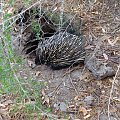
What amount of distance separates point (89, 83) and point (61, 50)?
1.95ft

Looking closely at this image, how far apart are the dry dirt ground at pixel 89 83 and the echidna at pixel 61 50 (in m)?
0.11

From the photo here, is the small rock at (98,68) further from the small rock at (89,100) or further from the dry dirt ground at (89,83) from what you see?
the small rock at (89,100)

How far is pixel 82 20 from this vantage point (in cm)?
394

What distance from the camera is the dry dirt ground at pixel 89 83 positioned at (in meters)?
2.87

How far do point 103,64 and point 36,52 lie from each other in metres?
0.87

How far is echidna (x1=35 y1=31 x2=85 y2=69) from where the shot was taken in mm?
3461

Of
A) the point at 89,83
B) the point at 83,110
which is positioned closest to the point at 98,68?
the point at 89,83

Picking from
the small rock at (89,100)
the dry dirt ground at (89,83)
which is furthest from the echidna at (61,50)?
the small rock at (89,100)

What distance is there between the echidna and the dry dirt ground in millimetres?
110

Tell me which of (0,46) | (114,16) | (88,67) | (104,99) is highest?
(0,46)

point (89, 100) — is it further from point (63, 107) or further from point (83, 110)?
point (63, 107)

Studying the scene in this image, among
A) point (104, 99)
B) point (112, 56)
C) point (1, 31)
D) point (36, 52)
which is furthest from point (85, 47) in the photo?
point (1, 31)

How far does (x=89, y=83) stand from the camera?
3.12 m

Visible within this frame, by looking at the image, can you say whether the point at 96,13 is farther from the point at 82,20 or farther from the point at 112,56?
the point at 112,56
